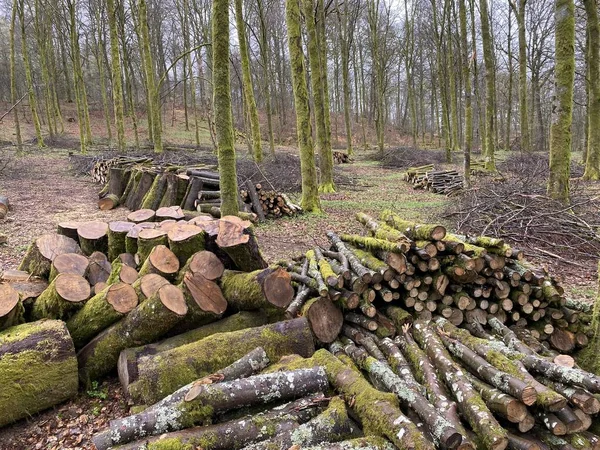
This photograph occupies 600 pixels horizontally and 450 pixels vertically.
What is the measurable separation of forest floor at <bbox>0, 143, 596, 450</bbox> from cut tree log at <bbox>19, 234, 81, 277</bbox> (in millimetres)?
1761

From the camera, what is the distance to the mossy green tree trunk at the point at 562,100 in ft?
27.6

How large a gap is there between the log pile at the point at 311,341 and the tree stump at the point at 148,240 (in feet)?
0.07

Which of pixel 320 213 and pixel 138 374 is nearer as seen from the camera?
pixel 138 374

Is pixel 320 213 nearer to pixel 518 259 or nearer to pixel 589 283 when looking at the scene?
pixel 589 283

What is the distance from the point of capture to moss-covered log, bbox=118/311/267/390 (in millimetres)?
3490

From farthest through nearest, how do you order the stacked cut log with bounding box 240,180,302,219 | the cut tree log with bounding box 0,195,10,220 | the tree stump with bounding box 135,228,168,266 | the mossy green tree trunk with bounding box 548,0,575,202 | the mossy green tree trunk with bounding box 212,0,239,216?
the stacked cut log with bounding box 240,180,302,219 < the cut tree log with bounding box 0,195,10,220 < the mossy green tree trunk with bounding box 548,0,575,202 < the mossy green tree trunk with bounding box 212,0,239,216 < the tree stump with bounding box 135,228,168,266

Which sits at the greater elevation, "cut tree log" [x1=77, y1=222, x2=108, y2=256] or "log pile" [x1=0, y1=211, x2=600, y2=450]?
"cut tree log" [x1=77, y1=222, x2=108, y2=256]

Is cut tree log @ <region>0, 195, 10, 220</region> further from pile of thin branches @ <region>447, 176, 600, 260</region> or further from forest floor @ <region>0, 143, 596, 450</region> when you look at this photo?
pile of thin branches @ <region>447, 176, 600, 260</region>

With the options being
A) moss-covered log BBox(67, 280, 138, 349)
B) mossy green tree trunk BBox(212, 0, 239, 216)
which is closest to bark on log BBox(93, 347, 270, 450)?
moss-covered log BBox(67, 280, 138, 349)

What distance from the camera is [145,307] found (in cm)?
371

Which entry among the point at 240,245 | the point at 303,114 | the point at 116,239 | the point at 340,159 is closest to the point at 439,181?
the point at 303,114

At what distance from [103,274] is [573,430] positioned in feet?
15.0

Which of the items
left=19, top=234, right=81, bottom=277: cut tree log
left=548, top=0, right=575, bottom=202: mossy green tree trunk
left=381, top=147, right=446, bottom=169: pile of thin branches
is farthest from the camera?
left=381, top=147, right=446, bottom=169: pile of thin branches

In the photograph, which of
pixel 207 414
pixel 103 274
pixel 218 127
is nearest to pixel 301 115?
pixel 218 127
